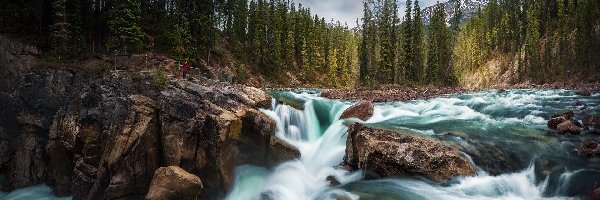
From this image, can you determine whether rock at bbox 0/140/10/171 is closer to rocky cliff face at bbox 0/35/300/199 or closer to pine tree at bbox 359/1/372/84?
rocky cliff face at bbox 0/35/300/199

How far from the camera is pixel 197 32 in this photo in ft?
179

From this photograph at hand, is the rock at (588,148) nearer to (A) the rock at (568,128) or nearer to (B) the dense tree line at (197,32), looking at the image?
(A) the rock at (568,128)

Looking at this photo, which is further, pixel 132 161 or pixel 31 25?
pixel 31 25

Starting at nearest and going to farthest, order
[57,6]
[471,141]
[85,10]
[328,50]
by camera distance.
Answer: [471,141] < [57,6] < [85,10] < [328,50]

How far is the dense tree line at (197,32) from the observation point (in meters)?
33.2

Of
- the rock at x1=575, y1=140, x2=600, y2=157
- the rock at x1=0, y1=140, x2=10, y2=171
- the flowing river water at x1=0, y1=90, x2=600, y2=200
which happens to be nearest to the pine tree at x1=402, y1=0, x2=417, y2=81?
the flowing river water at x1=0, y1=90, x2=600, y2=200

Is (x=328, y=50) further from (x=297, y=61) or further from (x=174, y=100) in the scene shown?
(x=174, y=100)

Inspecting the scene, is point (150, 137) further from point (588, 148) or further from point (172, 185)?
point (588, 148)

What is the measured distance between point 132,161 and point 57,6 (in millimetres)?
21434

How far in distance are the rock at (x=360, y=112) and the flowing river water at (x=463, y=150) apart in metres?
0.53

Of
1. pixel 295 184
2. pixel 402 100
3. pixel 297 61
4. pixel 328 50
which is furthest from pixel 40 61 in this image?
pixel 328 50

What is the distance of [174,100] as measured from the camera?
19438 millimetres

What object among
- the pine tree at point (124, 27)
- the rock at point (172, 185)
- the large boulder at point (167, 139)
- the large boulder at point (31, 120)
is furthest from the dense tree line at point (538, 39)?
the large boulder at point (31, 120)

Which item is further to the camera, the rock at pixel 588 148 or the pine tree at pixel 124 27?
the pine tree at pixel 124 27
